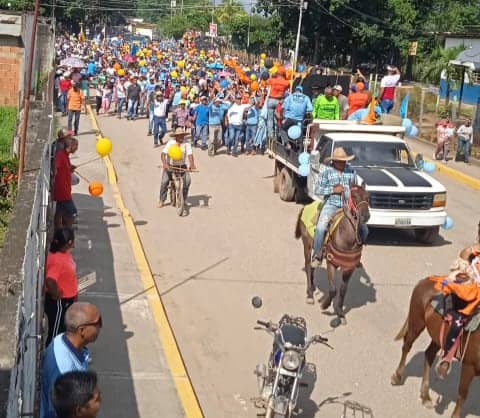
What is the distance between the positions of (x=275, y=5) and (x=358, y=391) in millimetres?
45394

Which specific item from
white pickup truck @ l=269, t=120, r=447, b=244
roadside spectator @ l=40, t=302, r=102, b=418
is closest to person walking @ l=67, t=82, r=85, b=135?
white pickup truck @ l=269, t=120, r=447, b=244

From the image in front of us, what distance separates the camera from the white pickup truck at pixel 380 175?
13922 mm

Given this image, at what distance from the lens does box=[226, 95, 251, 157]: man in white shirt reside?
76.2 feet

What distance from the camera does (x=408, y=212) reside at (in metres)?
14.0

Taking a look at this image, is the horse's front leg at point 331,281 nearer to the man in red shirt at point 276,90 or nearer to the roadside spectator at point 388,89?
the man in red shirt at point 276,90

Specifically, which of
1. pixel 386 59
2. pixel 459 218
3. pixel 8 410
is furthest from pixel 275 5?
pixel 8 410

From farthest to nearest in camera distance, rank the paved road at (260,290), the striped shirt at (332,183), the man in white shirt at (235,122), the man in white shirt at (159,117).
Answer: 1. the man in white shirt at (159,117)
2. the man in white shirt at (235,122)
3. the striped shirt at (332,183)
4. the paved road at (260,290)

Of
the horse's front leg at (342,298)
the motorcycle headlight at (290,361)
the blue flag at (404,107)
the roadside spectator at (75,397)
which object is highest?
the blue flag at (404,107)

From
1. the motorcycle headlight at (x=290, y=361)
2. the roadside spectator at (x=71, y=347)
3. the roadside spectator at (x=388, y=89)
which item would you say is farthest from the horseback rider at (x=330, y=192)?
the roadside spectator at (x=388, y=89)

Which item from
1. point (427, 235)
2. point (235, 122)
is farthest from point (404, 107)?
point (427, 235)

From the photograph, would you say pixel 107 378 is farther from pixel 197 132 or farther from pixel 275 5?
pixel 275 5

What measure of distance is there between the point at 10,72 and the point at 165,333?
1953 centimetres

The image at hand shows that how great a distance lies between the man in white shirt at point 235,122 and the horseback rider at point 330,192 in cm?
1253

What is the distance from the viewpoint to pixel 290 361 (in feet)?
22.4
